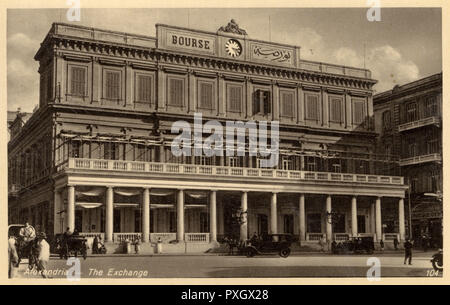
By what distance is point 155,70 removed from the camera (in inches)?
1715

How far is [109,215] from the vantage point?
124 ft

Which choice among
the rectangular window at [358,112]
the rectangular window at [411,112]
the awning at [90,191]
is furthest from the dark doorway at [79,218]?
the rectangular window at [411,112]

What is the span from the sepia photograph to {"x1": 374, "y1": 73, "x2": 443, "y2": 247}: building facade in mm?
145

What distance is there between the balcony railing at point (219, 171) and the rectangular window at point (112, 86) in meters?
5.06

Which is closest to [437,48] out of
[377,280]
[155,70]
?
[377,280]

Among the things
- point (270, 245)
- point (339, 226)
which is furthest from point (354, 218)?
point (270, 245)

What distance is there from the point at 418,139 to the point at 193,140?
14.6m

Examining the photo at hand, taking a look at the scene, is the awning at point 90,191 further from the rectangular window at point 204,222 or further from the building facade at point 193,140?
the rectangular window at point 204,222

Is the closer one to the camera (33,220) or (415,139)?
(33,220)

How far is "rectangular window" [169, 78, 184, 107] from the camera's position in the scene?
43938mm

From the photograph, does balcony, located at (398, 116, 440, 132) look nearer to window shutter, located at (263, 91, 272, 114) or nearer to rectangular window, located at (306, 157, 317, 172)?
rectangular window, located at (306, 157, 317, 172)

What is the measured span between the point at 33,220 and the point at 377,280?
20.3m

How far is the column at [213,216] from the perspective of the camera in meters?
40.4
